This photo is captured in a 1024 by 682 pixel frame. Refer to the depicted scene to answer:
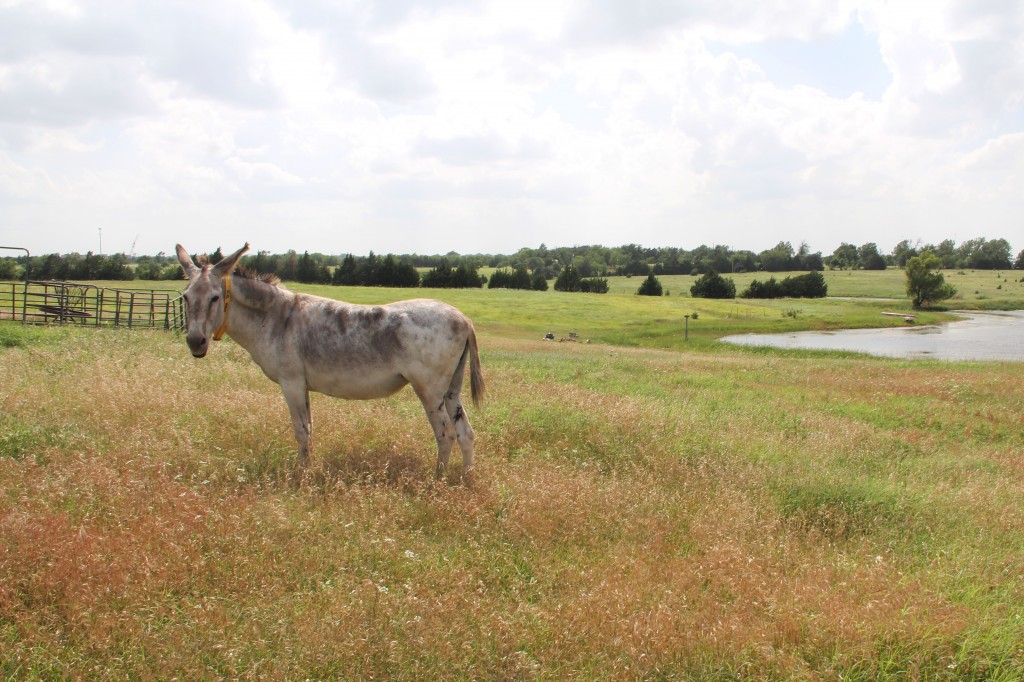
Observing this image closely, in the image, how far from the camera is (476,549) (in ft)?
19.3

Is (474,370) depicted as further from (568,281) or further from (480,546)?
(568,281)

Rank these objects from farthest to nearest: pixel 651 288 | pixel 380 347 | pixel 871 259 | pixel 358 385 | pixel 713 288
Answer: pixel 871 259, pixel 651 288, pixel 713 288, pixel 358 385, pixel 380 347

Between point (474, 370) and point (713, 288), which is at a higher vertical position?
point (713, 288)

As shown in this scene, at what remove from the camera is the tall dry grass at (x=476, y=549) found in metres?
4.37

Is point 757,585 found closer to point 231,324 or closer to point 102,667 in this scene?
point 102,667

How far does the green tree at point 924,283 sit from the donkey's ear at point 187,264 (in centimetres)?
9991

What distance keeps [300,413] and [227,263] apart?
1910 mm

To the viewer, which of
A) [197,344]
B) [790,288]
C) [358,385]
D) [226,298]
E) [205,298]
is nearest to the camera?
[197,344]

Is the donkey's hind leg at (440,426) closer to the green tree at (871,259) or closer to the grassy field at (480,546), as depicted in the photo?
the grassy field at (480,546)

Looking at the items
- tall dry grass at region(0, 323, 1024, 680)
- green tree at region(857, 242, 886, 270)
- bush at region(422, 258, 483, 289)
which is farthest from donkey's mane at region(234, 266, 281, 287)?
green tree at region(857, 242, 886, 270)

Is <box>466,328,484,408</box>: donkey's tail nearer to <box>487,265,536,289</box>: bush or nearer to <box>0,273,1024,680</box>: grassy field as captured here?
<box>0,273,1024,680</box>: grassy field

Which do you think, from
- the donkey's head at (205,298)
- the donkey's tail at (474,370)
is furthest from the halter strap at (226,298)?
the donkey's tail at (474,370)

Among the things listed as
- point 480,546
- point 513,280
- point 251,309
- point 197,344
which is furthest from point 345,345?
point 513,280

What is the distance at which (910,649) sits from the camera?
14.8ft
